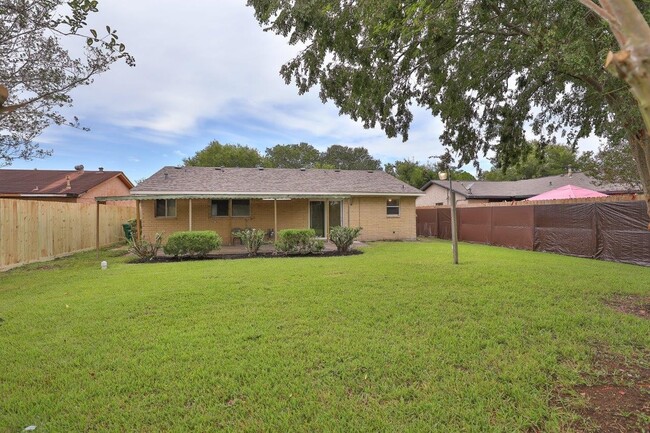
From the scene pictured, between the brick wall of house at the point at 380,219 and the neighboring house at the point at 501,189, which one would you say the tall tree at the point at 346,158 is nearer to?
the neighboring house at the point at 501,189

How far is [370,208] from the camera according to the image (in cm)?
1819

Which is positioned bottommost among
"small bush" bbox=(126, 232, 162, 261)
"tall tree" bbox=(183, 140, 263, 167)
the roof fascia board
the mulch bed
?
the mulch bed

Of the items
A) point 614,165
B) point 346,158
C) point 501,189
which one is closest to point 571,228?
point 614,165

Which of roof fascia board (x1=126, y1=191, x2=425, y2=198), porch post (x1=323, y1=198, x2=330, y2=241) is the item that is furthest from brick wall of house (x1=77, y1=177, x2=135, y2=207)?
porch post (x1=323, y1=198, x2=330, y2=241)

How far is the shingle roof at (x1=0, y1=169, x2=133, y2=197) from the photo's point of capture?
1983 cm

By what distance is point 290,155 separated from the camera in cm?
5250

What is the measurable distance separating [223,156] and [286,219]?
26349mm

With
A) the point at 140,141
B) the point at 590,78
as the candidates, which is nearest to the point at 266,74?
the point at 590,78

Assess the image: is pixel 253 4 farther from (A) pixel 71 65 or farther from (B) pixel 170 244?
(B) pixel 170 244

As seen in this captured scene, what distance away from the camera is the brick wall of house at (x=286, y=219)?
50.8 feet

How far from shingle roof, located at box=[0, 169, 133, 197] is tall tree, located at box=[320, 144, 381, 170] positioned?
38182mm

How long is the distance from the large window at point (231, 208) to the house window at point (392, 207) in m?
7.27

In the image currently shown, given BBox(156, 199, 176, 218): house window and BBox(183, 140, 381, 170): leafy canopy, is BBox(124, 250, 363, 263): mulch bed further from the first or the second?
BBox(183, 140, 381, 170): leafy canopy

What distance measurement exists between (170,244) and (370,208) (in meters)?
10.1
